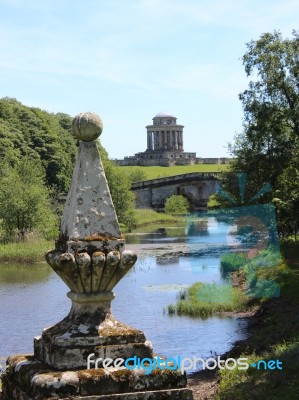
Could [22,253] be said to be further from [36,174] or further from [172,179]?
[172,179]

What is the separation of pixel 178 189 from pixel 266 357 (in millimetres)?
86413

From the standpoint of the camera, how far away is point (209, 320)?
21641mm

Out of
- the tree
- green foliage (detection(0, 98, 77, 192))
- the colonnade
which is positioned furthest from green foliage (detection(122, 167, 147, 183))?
the tree

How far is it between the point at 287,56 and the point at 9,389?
87.1 ft

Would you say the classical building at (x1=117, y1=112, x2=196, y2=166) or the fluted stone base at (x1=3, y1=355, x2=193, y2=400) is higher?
the classical building at (x1=117, y1=112, x2=196, y2=166)

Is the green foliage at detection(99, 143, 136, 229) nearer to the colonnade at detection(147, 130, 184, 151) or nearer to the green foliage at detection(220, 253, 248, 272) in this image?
the green foliage at detection(220, 253, 248, 272)

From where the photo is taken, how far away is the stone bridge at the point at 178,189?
9731cm

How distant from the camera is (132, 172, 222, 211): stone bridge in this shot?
9731 centimetres

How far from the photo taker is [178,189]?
327ft

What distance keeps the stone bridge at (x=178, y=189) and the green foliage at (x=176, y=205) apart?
1.70 meters

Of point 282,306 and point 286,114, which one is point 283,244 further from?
point 282,306

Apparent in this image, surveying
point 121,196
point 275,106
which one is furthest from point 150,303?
point 121,196

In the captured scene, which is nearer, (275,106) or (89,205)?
(89,205)

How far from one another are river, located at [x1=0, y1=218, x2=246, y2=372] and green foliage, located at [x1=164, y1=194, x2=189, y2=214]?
45354 mm
